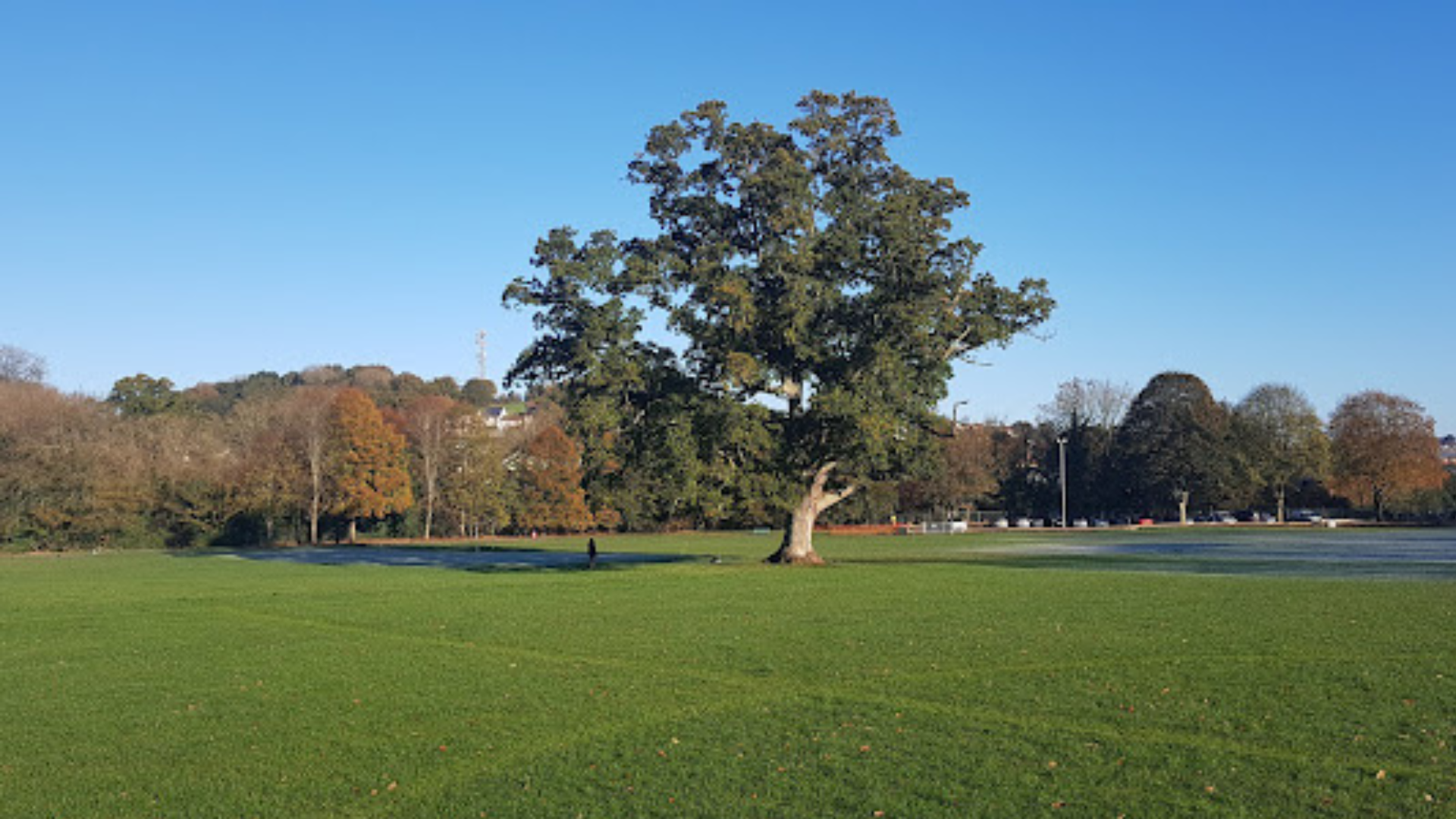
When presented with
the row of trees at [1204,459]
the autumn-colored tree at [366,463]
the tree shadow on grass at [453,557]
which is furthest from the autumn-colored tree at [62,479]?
the row of trees at [1204,459]

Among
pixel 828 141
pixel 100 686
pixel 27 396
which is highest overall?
pixel 828 141

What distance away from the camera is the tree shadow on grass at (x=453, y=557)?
47.0 metres

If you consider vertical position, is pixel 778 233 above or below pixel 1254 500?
above

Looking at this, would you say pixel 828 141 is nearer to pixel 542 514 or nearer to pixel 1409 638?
pixel 1409 638

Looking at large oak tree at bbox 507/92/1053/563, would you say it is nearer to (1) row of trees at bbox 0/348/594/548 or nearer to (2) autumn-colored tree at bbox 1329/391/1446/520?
(1) row of trees at bbox 0/348/594/548

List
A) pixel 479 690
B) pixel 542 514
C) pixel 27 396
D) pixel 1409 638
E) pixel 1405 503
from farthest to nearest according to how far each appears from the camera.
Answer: pixel 1405 503
pixel 542 514
pixel 27 396
pixel 1409 638
pixel 479 690

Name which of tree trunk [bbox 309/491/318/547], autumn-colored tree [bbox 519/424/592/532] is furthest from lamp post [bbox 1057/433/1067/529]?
tree trunk [bbox 309/491/318/547]

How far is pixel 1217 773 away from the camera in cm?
941

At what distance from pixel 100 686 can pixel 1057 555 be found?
4125 cm

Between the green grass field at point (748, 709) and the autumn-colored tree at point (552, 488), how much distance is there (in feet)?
204

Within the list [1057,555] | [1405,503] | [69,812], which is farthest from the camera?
[1405,503]

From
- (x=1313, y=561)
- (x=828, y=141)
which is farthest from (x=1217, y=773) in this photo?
(x=828, y=141)

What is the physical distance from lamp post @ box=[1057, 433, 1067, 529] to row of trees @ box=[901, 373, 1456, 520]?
26 cm

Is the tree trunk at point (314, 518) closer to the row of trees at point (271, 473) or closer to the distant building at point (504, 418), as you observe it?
the row of trees at point (271, 473)
